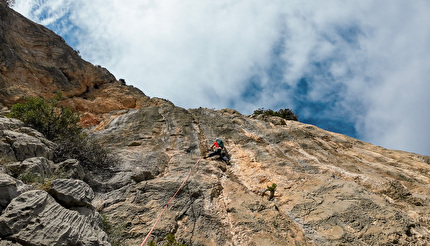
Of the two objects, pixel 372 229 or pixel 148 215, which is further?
pixel 148 215

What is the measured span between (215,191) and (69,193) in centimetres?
510

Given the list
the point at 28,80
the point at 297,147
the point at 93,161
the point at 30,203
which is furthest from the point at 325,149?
the point at 28,80

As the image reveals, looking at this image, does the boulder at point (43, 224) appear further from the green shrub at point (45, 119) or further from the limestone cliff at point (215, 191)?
the green shrub at point (45, 119)

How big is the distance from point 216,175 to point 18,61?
2086 centimetres

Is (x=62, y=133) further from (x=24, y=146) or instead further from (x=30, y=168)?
(x=30, y=168)

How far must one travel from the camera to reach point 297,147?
1412 centimetres

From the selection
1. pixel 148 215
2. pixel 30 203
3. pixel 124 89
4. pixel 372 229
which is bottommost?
pixel 30 203

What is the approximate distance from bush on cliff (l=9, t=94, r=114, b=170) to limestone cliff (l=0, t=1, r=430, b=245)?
62cm

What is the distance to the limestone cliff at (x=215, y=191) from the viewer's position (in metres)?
6.20

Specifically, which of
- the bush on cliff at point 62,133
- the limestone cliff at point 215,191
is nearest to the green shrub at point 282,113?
the limestone cliff at point 215,191

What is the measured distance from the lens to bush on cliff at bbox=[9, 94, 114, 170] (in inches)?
416

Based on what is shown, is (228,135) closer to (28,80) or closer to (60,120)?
(60,120)

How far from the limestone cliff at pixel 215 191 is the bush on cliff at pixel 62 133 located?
0.62m

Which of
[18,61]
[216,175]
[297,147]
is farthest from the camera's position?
[18,61]
